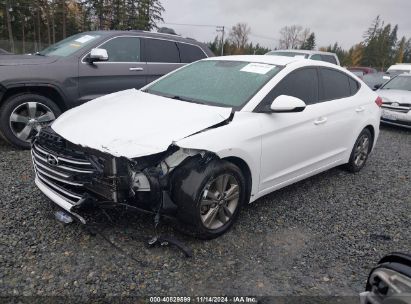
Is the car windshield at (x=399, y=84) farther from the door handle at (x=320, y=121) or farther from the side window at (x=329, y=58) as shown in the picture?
the door handle at (x=320, y=121)

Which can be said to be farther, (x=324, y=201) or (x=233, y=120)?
(x=324, y=201)

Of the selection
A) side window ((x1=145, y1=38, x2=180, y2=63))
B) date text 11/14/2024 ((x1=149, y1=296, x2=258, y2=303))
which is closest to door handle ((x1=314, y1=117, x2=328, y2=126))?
date text 11/14/2024 ((x1=149, y1=296, x2=258, y2=303))

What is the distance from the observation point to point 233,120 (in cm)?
326

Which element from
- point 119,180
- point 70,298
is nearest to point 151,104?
point 119,180

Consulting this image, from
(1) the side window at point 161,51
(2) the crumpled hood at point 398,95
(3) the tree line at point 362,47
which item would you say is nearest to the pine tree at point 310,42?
(3) the tree line at point 362,47

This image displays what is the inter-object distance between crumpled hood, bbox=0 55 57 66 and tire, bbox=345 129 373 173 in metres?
4.52

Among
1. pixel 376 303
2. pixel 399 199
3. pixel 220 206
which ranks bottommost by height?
pixel 399 199

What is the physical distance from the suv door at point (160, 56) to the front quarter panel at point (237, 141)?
3443 mm

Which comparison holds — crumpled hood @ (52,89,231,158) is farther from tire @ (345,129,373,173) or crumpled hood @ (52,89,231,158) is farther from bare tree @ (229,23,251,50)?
bare tree @ (229,23,251,50)

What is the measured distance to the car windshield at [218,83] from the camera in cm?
362

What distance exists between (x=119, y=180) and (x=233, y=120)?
1155 mm

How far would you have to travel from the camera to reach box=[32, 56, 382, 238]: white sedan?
2.84m

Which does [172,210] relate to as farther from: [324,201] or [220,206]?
[324,201]

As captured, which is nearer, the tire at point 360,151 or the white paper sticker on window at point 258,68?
the white paper sticker on window at point 258,68
